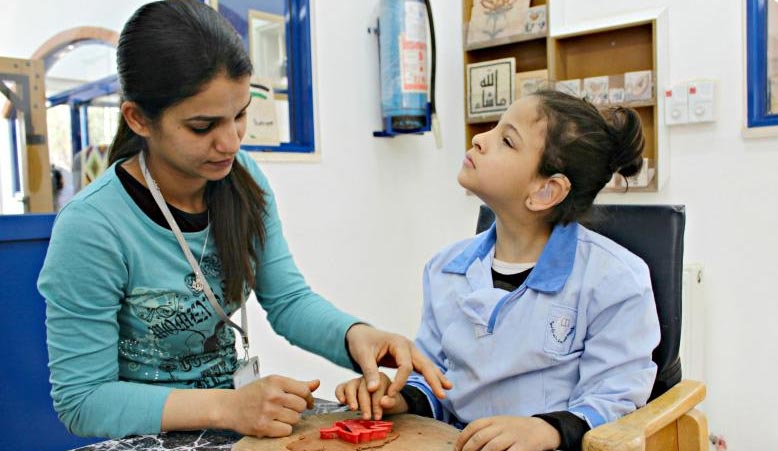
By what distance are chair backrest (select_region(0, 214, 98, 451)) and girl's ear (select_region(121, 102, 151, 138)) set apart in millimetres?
859

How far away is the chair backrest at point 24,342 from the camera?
180 centimetres

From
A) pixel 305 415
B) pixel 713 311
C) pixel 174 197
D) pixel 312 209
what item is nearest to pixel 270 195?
pixel 174 197

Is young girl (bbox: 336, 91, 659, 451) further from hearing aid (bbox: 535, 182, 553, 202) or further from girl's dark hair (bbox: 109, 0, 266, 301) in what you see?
girl's dark hair (bbox: 109, 0, 266, 301)

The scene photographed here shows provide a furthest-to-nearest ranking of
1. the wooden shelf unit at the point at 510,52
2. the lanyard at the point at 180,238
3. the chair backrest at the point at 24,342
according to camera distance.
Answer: the wooden shelf unit at the point at 510,52 → the chair backrest at the point at 24,342 → the lanyard at the point at 180,238

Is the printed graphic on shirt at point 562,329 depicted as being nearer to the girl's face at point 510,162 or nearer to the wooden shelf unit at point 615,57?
the girl's face at point 510,162

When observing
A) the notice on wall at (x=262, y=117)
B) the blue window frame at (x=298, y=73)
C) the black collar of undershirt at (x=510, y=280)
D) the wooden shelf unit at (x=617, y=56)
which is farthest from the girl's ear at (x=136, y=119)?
the wooden shelf unit at (x=617, y=56)

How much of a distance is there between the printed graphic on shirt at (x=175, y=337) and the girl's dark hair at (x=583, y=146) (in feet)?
2.22

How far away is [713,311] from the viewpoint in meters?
2.38

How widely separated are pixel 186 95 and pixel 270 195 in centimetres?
33

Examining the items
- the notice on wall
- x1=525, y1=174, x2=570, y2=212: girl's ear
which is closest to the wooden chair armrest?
x1=525, y1=174, x2=570, y2=212: girl's ear

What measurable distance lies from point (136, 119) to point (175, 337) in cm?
39

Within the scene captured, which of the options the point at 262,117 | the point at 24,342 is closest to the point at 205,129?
the point at 24,342

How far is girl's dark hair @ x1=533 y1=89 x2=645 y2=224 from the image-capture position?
1319 millimetres

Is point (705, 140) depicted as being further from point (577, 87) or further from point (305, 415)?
point (305, 415)
